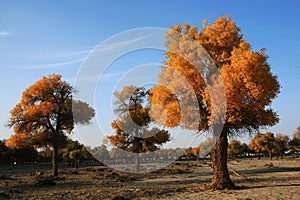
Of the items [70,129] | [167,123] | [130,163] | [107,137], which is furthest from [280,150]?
[167,123]

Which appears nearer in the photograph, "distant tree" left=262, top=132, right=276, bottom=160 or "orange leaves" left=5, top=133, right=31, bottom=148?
"orange leaves" left=5, top=133, right=31, bottom=148

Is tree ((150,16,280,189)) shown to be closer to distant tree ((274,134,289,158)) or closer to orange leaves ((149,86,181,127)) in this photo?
orange leaves ((149,86,181,127))

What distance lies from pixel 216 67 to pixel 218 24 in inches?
121

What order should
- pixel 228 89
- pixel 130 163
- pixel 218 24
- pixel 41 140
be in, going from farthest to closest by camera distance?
pixel 130 163 → pixel 41 140 → pixel 218 24 → pixel 228 89

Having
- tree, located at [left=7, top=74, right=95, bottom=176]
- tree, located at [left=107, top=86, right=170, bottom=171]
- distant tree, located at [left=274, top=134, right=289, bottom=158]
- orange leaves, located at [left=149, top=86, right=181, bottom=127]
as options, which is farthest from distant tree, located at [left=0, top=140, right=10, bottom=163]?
distant tree, located at [left=274, top=134, right=289, bottom=158]

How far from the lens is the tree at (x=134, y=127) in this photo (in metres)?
41.5

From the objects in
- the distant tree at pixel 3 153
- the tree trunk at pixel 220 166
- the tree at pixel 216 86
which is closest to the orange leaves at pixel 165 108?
the tree at pixel 216 86

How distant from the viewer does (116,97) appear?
4100 centimetres

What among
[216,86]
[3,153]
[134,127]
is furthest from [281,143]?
[216,86]

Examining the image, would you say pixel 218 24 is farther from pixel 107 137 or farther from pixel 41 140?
pixel 107 137

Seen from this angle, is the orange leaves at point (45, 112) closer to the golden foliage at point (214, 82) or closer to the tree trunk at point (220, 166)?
the golden foliage at point (214, 82)

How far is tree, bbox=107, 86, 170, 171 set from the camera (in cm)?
4153

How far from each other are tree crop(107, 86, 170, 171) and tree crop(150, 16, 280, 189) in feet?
69.7

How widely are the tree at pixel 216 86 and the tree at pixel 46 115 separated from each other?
14.5 meters
